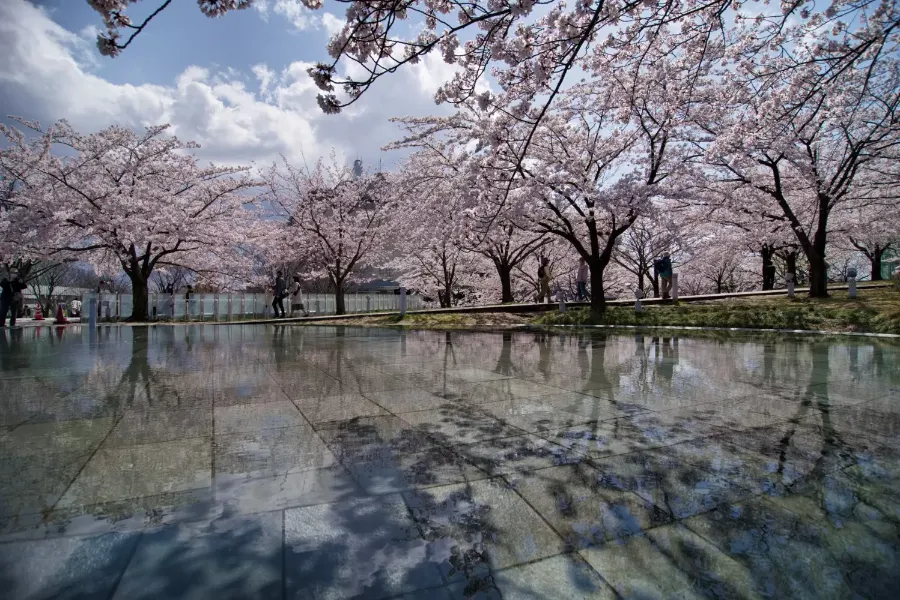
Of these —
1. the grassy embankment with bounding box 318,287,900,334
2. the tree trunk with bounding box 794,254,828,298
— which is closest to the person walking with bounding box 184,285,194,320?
the grassy embankment with bounding box 318,287,900,334

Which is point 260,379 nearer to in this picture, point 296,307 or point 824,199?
point 824,199

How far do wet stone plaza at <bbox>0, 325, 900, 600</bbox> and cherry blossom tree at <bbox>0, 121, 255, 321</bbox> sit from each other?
18.3m

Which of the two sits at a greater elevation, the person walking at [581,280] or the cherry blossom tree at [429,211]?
the cherry blossom tree at [429,211]

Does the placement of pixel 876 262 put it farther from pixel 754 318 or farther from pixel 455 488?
pixel 455 488

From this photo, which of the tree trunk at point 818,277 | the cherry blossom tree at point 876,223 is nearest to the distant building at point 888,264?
the cherry blossom tree at point 876,223

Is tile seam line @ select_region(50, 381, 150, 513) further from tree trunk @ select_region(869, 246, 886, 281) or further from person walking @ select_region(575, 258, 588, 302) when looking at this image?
tree trunk @ select_region(869, 246, 886, 281)

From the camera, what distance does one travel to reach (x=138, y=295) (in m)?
23.4

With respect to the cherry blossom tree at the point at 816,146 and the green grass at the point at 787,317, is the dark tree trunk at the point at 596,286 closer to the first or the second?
the green grass at the point at 787,317

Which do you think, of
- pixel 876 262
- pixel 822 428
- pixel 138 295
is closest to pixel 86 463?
pixel 822 428

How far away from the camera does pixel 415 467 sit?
3141mm

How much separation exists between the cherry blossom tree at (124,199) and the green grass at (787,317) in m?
17.5

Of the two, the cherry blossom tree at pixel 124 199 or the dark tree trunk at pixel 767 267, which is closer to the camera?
the cherry blossom tree at pixel 124 199

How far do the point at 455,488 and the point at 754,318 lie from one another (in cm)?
1214

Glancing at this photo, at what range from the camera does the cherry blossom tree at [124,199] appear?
19938 mm
